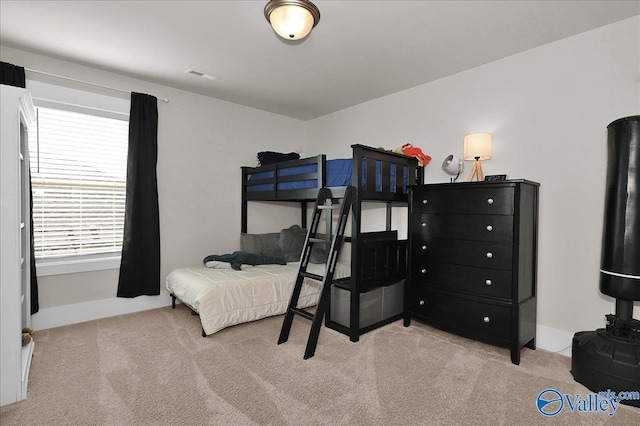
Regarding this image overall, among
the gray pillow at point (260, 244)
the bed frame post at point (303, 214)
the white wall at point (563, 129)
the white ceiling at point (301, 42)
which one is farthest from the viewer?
the bed frame post at point (303, 214)

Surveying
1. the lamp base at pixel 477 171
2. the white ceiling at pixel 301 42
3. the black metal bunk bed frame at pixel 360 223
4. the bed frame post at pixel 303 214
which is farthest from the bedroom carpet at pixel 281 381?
the white ceiling at pixel 301 42

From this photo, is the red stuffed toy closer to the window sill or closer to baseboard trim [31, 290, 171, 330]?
baseboard trim [31, 290, 171, 330]

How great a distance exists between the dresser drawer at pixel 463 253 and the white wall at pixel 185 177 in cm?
239

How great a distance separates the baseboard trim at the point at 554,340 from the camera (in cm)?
257

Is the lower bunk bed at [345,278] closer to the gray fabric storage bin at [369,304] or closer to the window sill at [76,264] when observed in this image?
the gray fabric storage bin at [369,304]

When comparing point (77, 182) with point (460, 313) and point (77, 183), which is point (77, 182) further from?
point (460, 313)

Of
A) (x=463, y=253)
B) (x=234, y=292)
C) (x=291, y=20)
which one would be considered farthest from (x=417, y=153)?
(x=234, y=292)

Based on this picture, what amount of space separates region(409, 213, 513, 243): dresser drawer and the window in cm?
311

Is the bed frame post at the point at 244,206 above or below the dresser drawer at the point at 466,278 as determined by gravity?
above

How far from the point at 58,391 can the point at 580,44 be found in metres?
4.36

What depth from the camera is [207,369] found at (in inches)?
88.4

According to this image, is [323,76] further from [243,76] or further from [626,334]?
[626,334]

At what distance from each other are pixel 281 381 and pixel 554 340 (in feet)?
7.27

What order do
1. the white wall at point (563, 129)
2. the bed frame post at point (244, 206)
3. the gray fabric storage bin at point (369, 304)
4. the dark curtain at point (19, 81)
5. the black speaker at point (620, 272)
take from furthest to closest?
the bed frame post at point (244, 206) < the gray fabric storage bin at point (369, 304) < the dark curtain at point (19, 81) < the white wall at point (563, 129) < the black speaker at point (620, 272)
